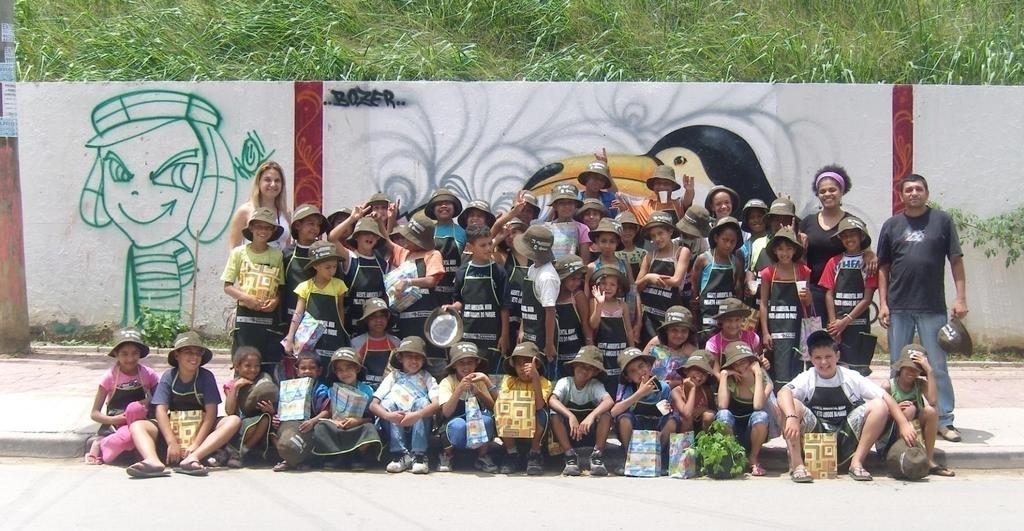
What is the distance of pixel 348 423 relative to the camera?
725cm

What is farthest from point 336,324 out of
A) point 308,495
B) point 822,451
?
point 822,451

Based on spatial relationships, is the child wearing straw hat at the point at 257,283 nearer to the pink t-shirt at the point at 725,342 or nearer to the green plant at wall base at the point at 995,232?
the pink t-shirt at the point at 725,342

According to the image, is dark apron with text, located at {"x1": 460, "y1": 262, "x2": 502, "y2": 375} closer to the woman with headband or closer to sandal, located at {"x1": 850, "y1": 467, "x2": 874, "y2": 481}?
the woman with headband

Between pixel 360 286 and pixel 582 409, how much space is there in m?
1.81

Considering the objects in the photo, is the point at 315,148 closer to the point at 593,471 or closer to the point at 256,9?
the point at 256,9

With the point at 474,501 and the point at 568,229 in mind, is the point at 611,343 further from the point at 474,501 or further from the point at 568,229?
the point at 474,501

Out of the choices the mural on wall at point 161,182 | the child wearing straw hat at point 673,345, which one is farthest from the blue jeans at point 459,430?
the mural on wall at point 161,182

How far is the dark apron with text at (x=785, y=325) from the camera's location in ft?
25.3

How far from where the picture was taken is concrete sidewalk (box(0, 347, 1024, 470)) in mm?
7500

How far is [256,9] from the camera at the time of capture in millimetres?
12164

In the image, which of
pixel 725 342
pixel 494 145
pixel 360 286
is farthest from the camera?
pixel 494 145

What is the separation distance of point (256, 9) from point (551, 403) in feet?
22.5

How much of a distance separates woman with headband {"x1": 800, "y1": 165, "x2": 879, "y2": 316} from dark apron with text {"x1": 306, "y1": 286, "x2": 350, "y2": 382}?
337 centimetres

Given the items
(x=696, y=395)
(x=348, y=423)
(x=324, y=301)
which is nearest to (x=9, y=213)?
(x=324, y=301)
